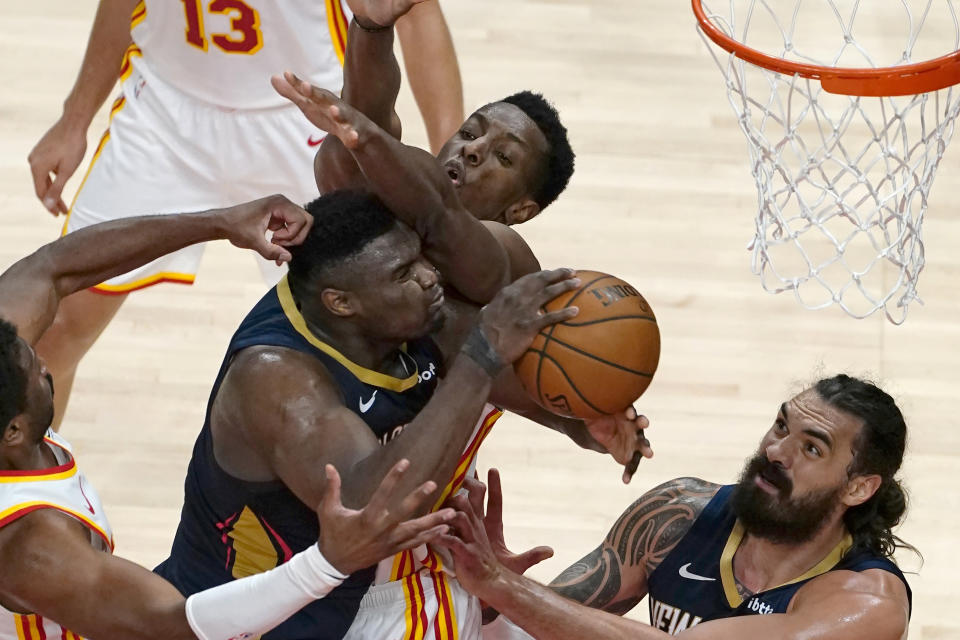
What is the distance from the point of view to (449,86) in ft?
14.6

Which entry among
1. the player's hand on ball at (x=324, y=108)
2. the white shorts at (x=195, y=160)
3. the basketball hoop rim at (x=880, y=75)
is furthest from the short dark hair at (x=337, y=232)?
the white shorts at (x=195, y=160)

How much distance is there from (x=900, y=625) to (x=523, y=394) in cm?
93

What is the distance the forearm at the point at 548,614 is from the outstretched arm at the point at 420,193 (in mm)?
592

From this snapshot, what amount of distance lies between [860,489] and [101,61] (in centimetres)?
257

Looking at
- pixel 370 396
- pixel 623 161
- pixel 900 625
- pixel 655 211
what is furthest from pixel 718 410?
pixel 370 396

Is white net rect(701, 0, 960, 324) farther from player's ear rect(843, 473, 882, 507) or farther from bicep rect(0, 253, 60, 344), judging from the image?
bicep rect(0, 253, 60, 344)

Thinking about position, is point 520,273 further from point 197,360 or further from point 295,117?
point 197,360

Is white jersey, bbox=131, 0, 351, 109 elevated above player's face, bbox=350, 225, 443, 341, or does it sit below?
below

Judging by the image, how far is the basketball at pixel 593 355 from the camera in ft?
9.11

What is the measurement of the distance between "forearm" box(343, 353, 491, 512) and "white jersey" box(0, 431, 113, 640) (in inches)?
22.4

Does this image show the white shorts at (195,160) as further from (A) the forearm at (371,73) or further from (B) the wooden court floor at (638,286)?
(A) the forearm at (371,73)

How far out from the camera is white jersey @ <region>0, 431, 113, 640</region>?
270cm

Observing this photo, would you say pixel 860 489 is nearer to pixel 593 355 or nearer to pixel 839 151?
pixel 593 355

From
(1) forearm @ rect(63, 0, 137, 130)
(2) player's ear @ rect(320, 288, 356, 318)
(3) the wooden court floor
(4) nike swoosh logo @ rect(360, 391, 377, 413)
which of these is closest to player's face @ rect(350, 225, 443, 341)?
(2) player's ear @ rect(320, 288, 356, 318)
